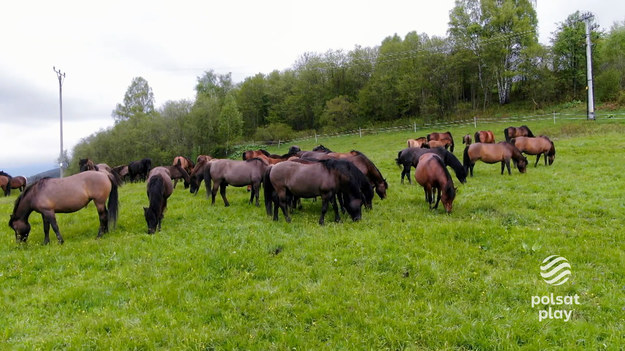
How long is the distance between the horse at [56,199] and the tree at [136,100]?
52743 mm

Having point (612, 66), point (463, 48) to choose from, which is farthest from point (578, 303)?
point (612, 66)

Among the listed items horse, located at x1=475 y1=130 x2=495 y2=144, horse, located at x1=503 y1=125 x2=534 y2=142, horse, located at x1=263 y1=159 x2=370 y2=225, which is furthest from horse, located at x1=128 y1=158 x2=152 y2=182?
horse, located at x1=503 y1=125 x2=534 y2=142

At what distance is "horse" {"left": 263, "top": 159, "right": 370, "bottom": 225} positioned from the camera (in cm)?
776

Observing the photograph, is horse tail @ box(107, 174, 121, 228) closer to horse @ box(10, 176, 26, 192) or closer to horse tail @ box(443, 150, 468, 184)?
horse tail @ box(443, 150, 468, 184)

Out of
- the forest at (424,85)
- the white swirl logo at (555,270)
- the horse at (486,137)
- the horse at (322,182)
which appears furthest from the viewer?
the forest at (424,85)

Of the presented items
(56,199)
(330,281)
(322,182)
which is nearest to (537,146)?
(322,182)

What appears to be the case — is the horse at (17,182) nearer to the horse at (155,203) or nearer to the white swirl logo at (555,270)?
the horse at (155,203)

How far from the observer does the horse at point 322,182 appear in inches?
305

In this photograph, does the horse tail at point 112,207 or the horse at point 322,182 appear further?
the horse tail at point 112,207

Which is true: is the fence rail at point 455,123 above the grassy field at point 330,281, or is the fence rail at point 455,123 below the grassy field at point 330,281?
above

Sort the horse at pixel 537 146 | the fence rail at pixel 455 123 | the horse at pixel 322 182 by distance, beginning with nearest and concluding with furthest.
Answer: the horse at pixel 322 182 < the horse at pixel 537 146 < the fence rail at pixel 455 123

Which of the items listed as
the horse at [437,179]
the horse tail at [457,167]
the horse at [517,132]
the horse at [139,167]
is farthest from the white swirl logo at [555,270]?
the horse at [139,167]

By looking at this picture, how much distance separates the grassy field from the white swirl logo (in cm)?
11

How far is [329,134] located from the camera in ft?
134
